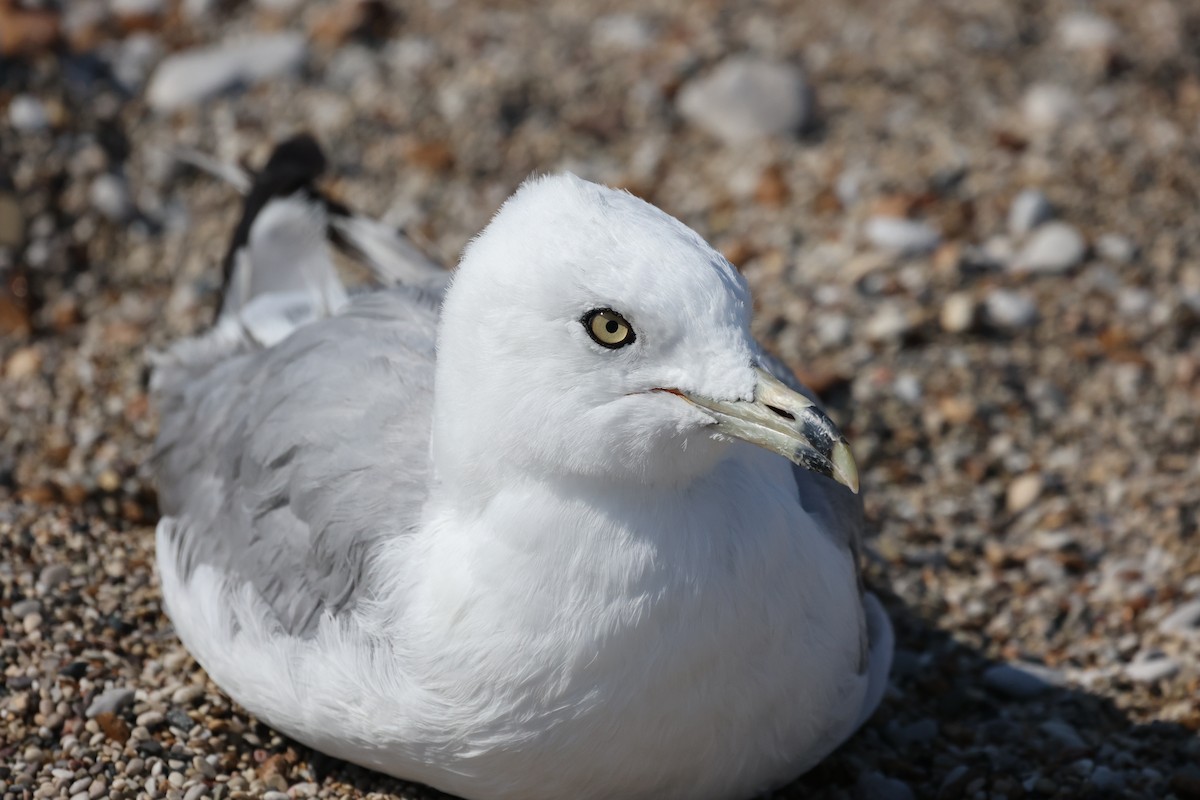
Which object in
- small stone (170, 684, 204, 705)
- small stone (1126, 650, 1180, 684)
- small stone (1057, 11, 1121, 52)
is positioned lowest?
small stone (170, 684, 204, 705)

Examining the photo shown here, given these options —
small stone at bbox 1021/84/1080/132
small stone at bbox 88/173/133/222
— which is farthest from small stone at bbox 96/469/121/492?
small stone at bbox 1021/84/1080/132

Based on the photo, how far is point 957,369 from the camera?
593 cm

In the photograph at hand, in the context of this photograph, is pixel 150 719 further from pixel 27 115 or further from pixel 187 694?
pixel 27 115

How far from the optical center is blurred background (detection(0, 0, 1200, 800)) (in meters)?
4.39

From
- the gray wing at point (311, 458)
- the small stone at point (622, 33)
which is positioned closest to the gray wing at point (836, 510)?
the gray wing at point (311, 458)

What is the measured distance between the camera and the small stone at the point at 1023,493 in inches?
216

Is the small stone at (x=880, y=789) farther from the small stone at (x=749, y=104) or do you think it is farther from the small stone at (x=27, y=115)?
the small stone at (x=27, y=115)

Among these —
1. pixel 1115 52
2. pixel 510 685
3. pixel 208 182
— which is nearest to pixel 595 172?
pixel 208 182

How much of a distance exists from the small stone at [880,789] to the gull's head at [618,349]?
4.74 ft

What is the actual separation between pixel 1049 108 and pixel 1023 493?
2.34 metres

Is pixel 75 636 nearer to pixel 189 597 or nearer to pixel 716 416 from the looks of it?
pixel 189 597

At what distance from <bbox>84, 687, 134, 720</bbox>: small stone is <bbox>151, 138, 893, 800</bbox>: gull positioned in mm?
224

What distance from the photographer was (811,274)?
6383 mm

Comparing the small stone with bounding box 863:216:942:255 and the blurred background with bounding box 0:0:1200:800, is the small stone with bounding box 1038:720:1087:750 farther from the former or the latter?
the small stone with bounding box 863:216:942:255
